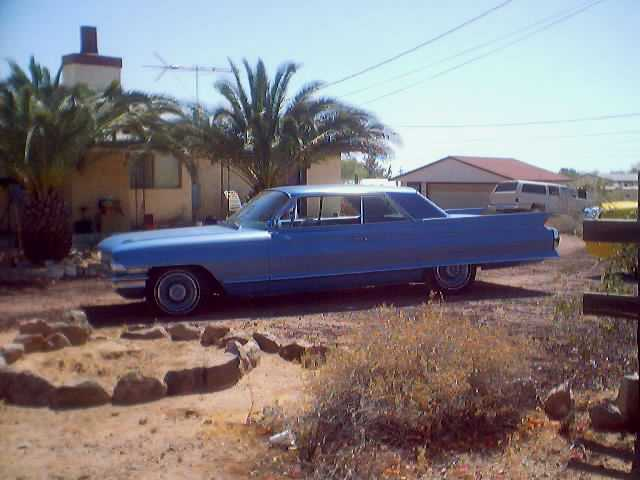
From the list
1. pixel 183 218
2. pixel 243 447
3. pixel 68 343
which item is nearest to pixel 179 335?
pixel 68 343

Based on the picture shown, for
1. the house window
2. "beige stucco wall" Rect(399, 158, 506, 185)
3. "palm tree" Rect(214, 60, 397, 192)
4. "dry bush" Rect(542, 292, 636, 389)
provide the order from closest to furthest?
"dry bush" Rect(542, 292, 636, 389), "palm tree" Rect(214, 60, 397, 192), the house window, "beige stucco wall" Rect(399, 158, 506, 185)

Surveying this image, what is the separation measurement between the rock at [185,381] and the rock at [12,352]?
1395mm

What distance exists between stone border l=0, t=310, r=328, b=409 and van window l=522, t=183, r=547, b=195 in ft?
78.5

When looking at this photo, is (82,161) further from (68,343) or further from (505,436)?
(505,436)

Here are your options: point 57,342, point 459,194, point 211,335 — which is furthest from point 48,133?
point 459,194

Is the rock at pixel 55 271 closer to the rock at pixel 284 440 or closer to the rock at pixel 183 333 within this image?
the rock at pixel 183 333

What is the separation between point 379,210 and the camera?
Answer: 9844 millimetres

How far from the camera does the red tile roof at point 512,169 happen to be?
39.0 m

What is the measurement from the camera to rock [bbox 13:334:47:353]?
6.60 m

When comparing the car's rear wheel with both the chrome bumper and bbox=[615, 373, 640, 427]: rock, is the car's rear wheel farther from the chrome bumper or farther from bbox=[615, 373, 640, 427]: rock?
bbox=[615, 373, 640, 427]: rock

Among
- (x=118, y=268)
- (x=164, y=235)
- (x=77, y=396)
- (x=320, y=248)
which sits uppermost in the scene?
(x=164, y=235)

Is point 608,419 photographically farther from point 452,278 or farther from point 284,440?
point 452,278

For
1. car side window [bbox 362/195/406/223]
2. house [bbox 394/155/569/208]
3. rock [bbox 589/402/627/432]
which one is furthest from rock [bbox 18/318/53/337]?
house [bbox 394/155/569/208]

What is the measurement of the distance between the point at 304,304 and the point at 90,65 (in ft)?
43.6
